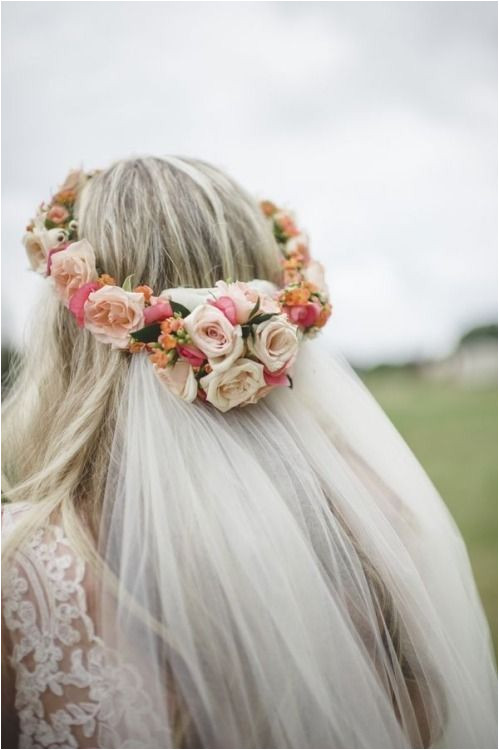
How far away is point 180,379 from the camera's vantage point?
1600 mm

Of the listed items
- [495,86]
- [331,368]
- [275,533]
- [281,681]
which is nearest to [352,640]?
[281,681]

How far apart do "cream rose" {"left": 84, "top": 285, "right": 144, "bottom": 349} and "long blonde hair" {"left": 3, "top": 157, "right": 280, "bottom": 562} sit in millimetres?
58

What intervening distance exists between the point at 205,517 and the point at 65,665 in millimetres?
434

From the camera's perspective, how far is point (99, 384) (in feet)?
5.48

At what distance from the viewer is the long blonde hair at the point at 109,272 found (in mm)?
1605

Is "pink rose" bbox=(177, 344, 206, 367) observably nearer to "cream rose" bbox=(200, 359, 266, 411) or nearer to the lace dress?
"cream rose" bbox=(200, 359, 266, 411)

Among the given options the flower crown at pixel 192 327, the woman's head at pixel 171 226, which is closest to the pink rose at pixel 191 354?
the flower crown at pixel 192 327

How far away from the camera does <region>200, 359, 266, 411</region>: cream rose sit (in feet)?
5.16

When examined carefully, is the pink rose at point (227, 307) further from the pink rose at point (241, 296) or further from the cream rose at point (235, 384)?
the cream rose at point (235, 384)

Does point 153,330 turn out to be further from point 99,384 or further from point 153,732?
point 153,732

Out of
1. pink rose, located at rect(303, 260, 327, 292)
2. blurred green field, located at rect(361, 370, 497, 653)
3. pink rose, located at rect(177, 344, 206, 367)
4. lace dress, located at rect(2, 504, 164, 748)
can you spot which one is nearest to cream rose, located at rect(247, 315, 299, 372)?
pink rose, located at rect(177, 344, 206, 367)

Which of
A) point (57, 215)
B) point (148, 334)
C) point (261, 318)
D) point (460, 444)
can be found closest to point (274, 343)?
point (261, 318)

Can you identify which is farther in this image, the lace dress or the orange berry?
the orange berry

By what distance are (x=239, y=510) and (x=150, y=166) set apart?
41.2 inches
